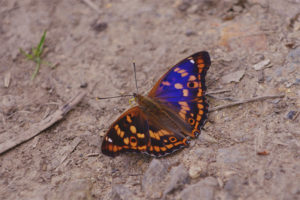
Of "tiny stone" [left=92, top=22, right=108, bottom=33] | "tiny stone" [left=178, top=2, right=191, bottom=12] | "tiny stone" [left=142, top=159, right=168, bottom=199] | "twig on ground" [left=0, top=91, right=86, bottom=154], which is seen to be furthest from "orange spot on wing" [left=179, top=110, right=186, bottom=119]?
"tiny stone" [left=92, top=22, right=108, bottom=33]

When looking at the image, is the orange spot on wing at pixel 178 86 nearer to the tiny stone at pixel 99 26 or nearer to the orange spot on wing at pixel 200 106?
the orange spot on wing at pixel 200 106

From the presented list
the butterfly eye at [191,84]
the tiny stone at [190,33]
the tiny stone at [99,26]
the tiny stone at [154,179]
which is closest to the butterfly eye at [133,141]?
the tiny stone at [154,179]

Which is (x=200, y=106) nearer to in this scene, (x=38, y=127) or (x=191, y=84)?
(x=191, y=84)

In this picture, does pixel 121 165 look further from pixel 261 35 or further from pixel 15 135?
pixel 261 35

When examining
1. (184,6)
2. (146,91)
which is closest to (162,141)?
(146,91)

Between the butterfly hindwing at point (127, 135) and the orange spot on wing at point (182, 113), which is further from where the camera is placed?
the orange spot on wing at point (182, 113)

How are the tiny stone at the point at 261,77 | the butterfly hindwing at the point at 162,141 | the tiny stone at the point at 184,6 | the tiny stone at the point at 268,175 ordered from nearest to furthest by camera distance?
the tiny stone at the point at 268,175 → the butterfly hindwing at the point at 162,141 → the tiny stone at the point at 261,77 → the tiny stone at the point at 184,6
